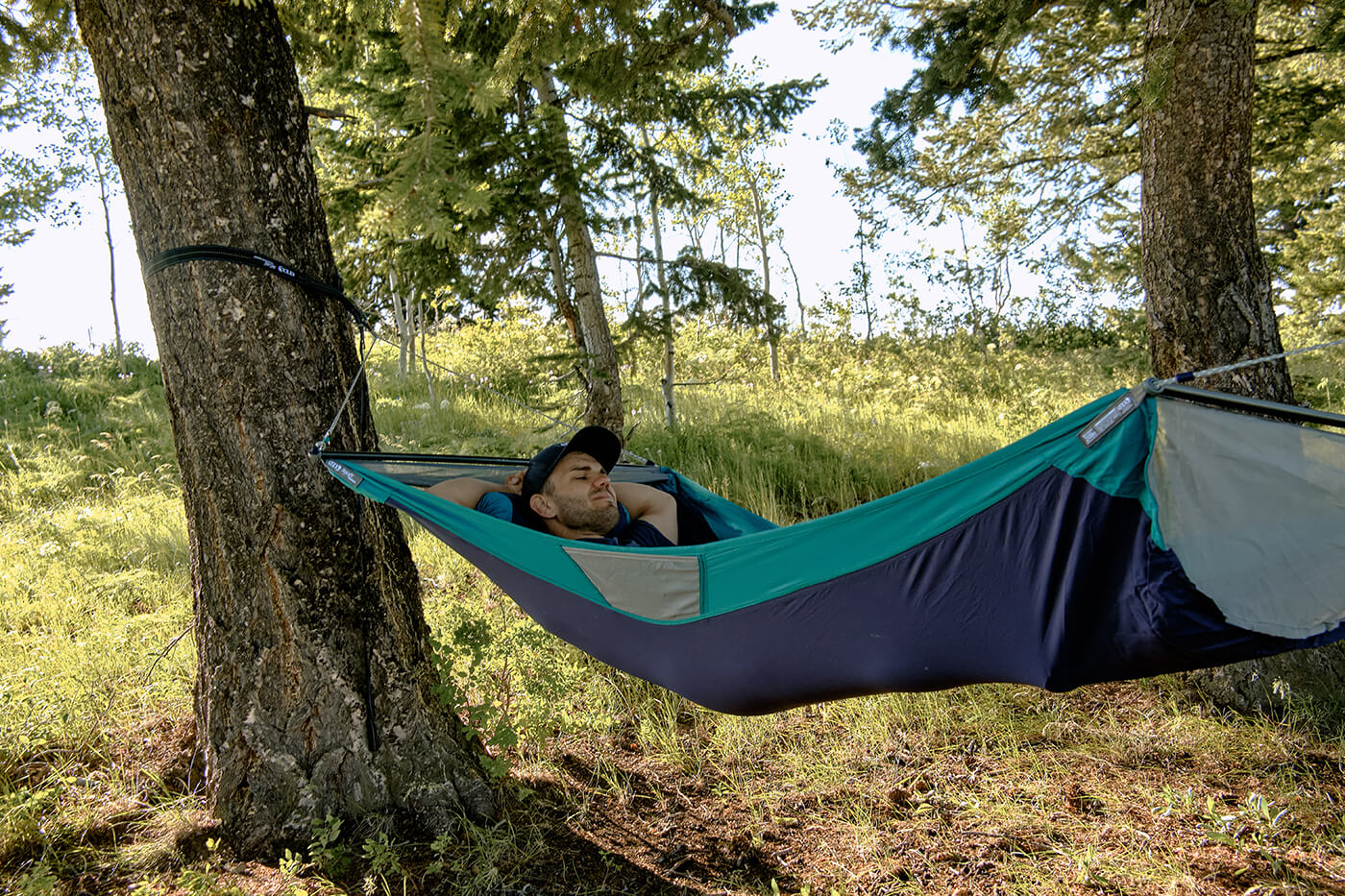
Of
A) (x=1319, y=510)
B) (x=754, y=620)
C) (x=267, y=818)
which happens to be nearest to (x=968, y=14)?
(x=1319, y=510)

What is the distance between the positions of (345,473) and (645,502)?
0.93 meters

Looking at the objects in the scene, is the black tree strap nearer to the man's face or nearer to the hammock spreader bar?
the man's face

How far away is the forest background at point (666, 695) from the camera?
182 cm

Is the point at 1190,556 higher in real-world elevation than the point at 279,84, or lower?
lower

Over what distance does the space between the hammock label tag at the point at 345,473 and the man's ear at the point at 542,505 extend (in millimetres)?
581

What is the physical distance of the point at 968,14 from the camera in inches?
124

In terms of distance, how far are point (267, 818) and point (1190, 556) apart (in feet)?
6.85

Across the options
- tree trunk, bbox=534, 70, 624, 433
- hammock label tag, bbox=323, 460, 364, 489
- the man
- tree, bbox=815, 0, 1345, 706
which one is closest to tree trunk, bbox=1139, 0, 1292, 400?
tree, bbox=815, 0, 1345, 706

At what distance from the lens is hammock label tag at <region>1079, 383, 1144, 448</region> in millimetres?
1387

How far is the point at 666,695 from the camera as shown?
8.38 feet

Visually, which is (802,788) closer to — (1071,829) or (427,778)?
(1071,829)

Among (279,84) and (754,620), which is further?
(279,84)

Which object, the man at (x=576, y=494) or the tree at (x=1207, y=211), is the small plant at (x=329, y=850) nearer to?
the man at (x=576, y=494)

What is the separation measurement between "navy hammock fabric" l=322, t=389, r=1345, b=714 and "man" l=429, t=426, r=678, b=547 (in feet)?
1.42
